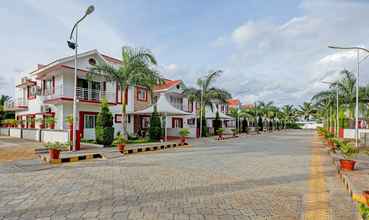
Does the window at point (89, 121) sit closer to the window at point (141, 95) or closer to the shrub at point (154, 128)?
the shrub at point (154, 128)

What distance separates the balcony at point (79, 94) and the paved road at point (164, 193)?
1100cm

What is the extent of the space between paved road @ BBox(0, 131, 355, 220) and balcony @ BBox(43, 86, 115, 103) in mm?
10998

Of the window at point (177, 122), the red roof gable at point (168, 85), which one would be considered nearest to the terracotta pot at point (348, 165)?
the red roof gable at point (168, 85)

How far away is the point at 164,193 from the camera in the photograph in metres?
5.66

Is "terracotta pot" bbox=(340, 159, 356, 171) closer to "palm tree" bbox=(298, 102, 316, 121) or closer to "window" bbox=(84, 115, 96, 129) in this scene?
"window" bbox=(84, 115, 96, 129)

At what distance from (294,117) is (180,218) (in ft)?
269

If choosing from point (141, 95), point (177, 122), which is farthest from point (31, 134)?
point (177, 122)

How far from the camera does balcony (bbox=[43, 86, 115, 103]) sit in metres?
18.8

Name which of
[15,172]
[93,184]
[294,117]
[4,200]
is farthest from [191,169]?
[294,117]

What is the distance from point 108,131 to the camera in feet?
53.3

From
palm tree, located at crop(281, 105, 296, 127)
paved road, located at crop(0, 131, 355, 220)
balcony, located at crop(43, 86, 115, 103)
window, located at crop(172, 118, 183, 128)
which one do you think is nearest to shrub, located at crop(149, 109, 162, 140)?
balcony, located at crop(43, 86, 115, 103)

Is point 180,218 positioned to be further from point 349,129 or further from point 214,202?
point 349,129

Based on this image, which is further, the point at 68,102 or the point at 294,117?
the point at 294,117

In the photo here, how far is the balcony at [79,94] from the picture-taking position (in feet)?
61.8
